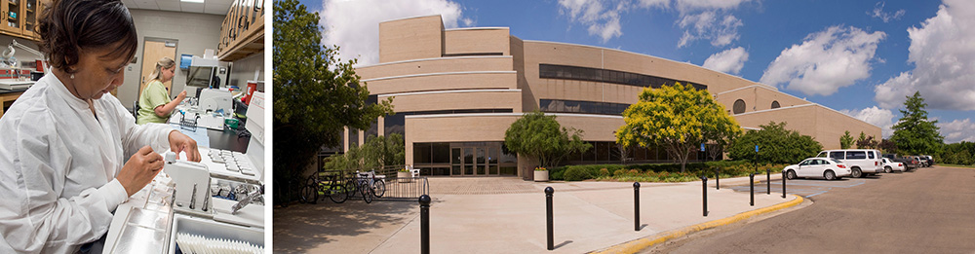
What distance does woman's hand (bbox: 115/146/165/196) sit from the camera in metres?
1.45

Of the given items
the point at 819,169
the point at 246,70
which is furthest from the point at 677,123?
→ the point at 246,70

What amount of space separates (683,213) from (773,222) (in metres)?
1.40

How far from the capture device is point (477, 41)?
23312 mm

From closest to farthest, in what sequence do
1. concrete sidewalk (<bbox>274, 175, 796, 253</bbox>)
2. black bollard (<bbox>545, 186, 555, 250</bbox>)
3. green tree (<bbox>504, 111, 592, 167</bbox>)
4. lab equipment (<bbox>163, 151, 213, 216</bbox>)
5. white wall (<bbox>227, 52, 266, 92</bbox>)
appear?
1. lab equipment (<bbox>163, 151, 213, 216</bbox>)
2. white wall (<bbox>227, 52, 266, 92</bbox>)
3. black bollard (<bbox>545, 186, 555, 250</bbox>)
4. concrete sidewalk (<bbox>274, 175, 796, 253</bbox>)
5. green tree (<bbox>504, 111, 592, 167</bbox>)

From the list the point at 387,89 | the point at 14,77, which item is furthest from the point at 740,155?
the point at 14,77

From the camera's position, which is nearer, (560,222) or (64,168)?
(64,168)

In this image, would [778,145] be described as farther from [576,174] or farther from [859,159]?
[576,174]

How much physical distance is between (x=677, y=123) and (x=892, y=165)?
650cm

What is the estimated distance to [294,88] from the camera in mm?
7066

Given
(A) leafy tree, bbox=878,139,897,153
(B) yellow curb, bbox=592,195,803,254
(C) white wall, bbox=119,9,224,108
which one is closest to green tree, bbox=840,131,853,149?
(A) leafy tree, bbox=878,139,897,153

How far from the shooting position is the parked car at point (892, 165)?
13102 millimetres

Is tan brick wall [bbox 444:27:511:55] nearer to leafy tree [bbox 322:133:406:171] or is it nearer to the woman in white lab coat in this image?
leafy tree [bbox 322:133:406:171]

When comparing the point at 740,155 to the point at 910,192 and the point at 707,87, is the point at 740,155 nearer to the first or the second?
the point at 910,192

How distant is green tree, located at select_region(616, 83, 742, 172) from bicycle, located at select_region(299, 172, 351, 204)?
40.1 ft
